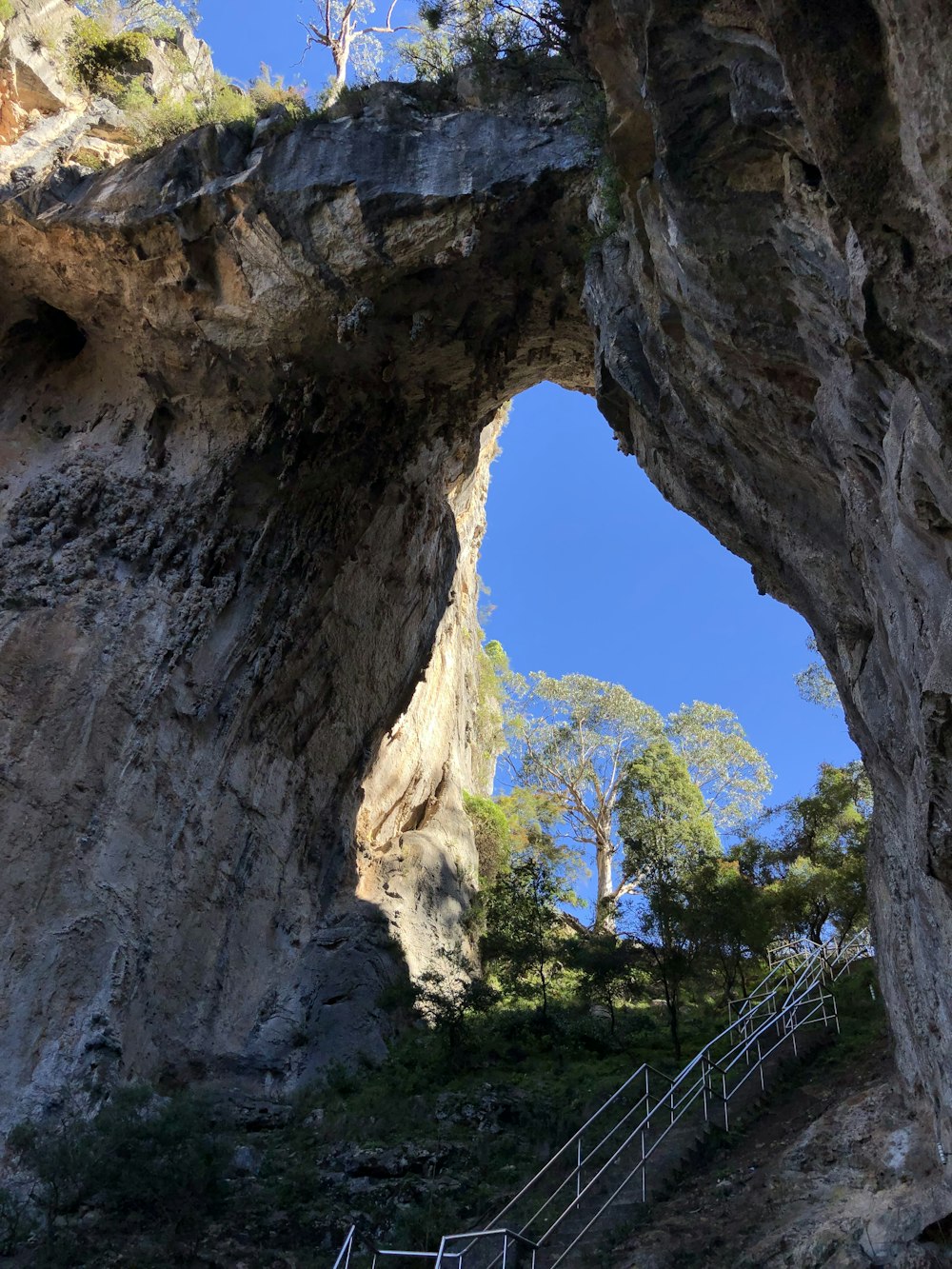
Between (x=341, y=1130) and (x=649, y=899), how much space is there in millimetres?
6021

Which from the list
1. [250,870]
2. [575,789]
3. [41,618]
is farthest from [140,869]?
[575,789]

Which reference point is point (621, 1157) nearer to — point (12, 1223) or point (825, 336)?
point (12, 1223)

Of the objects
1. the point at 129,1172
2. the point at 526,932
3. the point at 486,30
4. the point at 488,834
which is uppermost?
the point at 486,30

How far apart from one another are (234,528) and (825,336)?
9.74 m

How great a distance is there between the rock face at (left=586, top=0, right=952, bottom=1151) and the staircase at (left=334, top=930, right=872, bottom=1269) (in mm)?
2057

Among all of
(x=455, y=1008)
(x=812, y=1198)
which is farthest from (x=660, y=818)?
(x=812, y=1198)

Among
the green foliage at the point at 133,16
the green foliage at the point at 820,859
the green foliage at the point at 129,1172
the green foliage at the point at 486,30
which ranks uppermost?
the green foliage at the point at 133,16

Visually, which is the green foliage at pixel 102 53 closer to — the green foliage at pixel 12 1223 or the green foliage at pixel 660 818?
the green foliage at pixel 660 818

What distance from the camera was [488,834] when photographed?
22.0 m

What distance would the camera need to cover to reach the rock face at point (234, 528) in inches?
479

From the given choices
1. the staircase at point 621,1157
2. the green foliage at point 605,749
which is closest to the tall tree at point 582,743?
the green foliage at point 605,749

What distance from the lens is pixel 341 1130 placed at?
1106cm

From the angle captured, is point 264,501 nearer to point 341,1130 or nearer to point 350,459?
point 350,459

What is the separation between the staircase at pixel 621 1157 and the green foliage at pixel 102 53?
1815 cm
